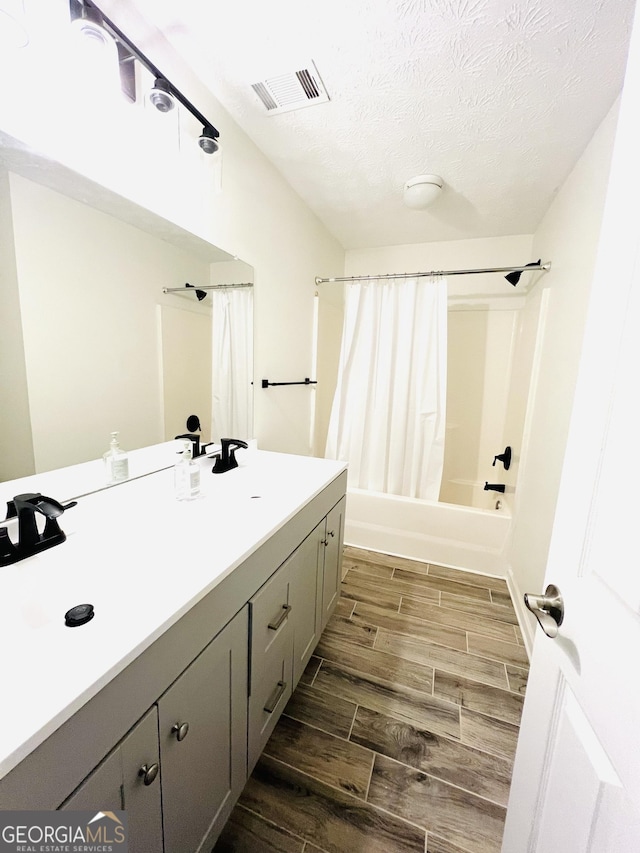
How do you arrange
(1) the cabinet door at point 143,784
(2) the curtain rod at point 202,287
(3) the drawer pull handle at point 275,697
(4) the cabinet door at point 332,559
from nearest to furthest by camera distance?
(1) the cabinet door at point 143,784, (3) the drawer pull handle at point 275,697, (2) the curtain rod at point 202,287, (4) the cabinet door at point 332,559

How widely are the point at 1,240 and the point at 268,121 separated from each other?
48.7 inches

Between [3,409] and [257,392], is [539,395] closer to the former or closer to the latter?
[257,392]

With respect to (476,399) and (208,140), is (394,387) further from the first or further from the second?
(208,140)

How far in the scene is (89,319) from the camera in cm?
100

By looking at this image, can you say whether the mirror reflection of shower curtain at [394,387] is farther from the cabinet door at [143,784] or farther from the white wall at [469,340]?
the cabinet door at [143,784]

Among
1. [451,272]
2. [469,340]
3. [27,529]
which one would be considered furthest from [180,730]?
[469,340]

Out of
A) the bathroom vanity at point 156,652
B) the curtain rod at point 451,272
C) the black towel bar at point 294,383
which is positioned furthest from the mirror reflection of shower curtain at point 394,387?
the bathroom vanity at point 156,652

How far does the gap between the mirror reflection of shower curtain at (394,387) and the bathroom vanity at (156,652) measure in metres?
1.36

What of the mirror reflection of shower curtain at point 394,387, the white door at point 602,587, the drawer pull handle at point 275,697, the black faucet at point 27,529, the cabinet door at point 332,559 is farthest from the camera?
the mirror reflection of shower curtain at point 394,387

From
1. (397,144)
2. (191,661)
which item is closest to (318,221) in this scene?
(397,144)

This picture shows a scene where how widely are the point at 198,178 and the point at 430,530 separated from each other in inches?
94.1

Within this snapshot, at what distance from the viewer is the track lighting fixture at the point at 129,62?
0.84 meters

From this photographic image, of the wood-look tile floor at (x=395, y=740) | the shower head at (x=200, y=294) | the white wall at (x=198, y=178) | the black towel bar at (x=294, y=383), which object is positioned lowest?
the wood-look tile floor at (x=395, y=740)

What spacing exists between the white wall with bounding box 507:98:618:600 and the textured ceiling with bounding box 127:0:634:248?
17 centimetres
